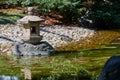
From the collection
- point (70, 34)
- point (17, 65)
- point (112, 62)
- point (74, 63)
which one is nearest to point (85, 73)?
point (74, 63)

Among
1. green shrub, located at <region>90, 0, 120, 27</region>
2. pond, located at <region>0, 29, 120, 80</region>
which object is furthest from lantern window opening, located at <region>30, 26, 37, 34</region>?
green shrub, located at <region>90, 0, 120, 27</region>

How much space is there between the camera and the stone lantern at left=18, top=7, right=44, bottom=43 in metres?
14.1

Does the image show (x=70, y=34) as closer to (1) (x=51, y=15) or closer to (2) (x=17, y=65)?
(1) (x=51, y=15)

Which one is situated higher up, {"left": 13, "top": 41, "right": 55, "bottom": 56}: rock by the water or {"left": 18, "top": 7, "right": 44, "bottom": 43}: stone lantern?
{"left": 18, "top": 7, "right": 44, "bottom": 43}: stone lantern

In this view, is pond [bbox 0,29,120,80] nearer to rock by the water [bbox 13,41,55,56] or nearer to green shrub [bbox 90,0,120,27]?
rock by the water [bbox 13,41,55,56]

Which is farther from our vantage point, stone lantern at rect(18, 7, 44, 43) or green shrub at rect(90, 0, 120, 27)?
green shrub at rect(90, 0, 120, 27)

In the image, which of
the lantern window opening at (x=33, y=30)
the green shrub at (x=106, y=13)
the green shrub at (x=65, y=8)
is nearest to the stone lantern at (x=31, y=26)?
the lantern window opening at (x=33, y=30)

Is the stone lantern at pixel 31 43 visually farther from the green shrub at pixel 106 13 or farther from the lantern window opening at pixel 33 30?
the green shrub at pixel 106 13

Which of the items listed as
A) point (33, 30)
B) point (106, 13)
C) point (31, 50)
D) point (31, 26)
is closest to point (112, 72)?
point (31, 50)

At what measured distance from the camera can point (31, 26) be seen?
47.4 feet

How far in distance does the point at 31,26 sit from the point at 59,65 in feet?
10.0

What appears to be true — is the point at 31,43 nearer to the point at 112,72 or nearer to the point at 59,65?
the point at 59,65

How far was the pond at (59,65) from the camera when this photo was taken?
10.1m

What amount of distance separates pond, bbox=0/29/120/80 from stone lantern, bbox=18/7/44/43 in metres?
0.91
